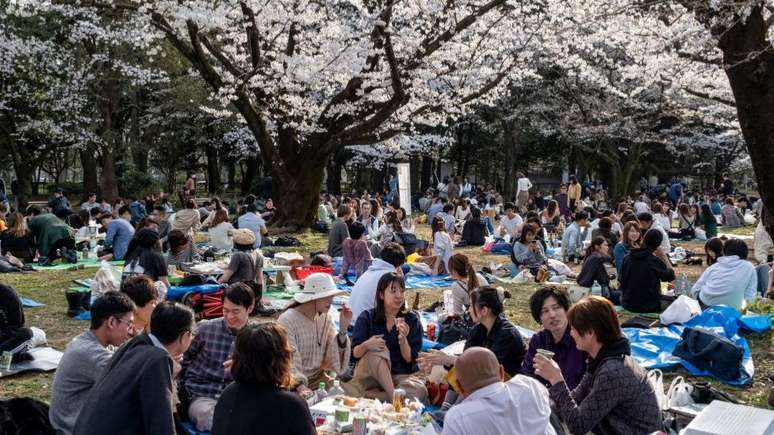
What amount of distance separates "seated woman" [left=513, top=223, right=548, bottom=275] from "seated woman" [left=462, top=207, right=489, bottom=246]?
15.2ft

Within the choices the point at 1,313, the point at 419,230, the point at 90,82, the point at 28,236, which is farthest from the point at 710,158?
the point at 1,313

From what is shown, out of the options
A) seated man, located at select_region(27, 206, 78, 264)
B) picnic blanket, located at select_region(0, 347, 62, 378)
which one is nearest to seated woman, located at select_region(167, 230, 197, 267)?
picnic blanket, located at select_region(0, 347, 62, 378)

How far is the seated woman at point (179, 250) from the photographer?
971 centimetres

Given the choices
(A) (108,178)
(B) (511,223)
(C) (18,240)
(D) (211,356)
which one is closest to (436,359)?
(D) (211,356)

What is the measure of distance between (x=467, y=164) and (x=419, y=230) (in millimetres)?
16301

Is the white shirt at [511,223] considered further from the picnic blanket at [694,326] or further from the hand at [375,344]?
the hand at [375,344]

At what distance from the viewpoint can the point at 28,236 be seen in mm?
13281

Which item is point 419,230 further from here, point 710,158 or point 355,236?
point 710,158

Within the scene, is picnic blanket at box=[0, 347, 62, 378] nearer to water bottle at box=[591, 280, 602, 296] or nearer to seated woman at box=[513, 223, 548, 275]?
water bottle at box=[591, 280, 602, 296]

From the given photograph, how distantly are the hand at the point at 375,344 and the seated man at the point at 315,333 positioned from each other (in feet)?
0.97

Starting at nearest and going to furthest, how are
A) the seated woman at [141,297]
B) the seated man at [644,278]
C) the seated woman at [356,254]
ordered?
the seated woman at [141,297], the seated man at [644,278], the seated woman at [356,254]

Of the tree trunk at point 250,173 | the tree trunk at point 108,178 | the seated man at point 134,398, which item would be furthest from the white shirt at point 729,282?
the tree trunk at point 250,173

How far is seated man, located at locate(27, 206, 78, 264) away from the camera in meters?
13.2

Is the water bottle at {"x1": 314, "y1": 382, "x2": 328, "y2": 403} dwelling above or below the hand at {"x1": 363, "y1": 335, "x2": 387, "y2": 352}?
below
